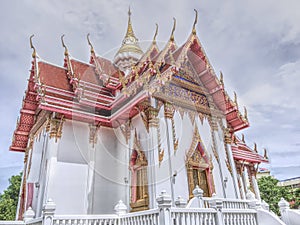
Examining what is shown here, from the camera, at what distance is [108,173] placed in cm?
723

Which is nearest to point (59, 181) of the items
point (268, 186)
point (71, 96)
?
point (71, 96)

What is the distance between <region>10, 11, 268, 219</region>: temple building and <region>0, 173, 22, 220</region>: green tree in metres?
6.78

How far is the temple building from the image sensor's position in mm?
6109

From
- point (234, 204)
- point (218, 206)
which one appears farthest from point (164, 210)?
point (234, 204)

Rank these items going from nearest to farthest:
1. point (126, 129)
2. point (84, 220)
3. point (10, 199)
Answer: point (84, 220), point (126, 129), point (10, 199)

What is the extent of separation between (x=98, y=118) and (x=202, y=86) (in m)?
3.22

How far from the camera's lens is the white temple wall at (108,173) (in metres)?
6.83

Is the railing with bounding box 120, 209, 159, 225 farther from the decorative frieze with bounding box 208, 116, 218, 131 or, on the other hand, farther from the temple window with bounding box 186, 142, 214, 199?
the decorative frieze with bounding box 208, 116, 218, 131

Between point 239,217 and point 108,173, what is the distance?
12.5 feet

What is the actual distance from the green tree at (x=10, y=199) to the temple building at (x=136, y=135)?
6776mm

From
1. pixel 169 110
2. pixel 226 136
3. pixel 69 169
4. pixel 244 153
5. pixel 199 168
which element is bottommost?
pixel 199 168

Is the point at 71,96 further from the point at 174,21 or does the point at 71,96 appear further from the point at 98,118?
the point at 174,21

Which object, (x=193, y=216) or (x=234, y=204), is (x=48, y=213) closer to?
(x=193, y=216)

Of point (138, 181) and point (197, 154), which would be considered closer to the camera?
point (138, 181)
